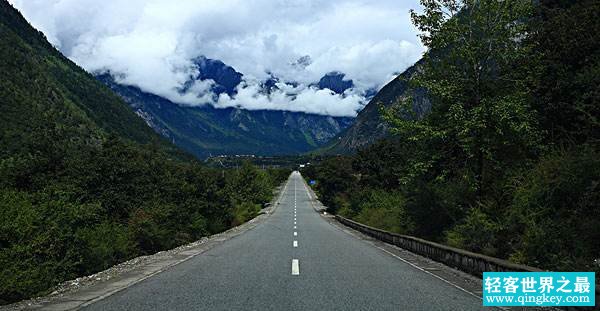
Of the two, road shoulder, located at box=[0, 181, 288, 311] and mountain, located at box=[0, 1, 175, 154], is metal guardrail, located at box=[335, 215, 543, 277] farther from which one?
mountain, located at box=[0, 1, 175, 154]

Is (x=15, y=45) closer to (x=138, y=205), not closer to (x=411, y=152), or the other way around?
(x=138, y=205)

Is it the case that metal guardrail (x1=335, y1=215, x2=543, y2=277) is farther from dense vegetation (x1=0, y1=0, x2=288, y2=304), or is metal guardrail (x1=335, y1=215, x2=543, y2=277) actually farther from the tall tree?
dense vegetation (x1=0, y1=0, x2=288, y2=304)

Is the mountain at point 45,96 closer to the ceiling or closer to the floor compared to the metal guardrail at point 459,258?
closer to the ceiling

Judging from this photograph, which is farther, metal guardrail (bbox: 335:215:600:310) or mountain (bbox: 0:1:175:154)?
mountain (bbox: 0:1:175:154)

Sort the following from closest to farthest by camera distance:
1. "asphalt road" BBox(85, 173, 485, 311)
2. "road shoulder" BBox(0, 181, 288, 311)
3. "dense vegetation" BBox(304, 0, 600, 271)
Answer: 1. "asphalt road" BBox(85, 173, 485, 311)
2. "road shoulder" BBox(0, 181, 288, 311)
3. "dense vegetation" BBox(304, 0, 600, 271)

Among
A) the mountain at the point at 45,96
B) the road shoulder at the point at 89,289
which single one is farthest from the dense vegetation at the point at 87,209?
the mountain at the point at 45,96

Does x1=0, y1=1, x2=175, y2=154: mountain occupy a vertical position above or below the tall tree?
above

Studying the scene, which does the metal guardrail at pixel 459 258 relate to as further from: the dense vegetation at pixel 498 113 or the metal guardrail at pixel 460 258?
the dense vegetation at pixel 498 113

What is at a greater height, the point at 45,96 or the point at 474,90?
the point at 45,96

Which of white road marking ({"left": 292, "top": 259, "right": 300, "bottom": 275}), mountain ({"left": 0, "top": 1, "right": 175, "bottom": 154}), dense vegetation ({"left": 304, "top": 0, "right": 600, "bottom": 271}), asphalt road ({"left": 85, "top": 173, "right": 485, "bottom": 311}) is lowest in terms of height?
white road marking ({"left": 292, "top": 259, "right": 300, "bottom": 275})

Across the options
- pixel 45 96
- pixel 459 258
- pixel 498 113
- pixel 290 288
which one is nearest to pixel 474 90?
pixel 498 113

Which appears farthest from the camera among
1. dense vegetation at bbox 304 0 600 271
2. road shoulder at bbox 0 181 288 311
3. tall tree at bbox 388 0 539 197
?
tall tree at bbox 388 0 539 197

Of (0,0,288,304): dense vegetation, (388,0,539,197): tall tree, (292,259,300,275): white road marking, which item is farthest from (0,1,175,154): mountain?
(292,259,300,275): white road marking

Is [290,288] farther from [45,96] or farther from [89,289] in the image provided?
[45,96]
